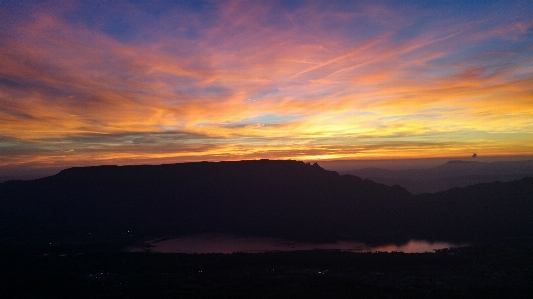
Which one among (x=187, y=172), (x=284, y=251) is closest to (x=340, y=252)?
(x=284, y=251)

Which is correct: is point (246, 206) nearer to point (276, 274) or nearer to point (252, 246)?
point (252, 246)

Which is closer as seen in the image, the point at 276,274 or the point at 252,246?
the point at 276,274

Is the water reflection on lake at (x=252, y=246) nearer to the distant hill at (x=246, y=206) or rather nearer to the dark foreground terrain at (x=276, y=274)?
the distant hill at (x=246, y=206)

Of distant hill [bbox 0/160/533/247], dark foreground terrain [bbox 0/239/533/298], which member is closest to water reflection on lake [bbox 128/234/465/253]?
distant hill [bbox 0/160/533/247]

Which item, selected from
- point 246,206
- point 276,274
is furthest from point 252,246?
point 246,206

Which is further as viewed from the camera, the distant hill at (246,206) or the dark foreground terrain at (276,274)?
the distant hill at (246,206)

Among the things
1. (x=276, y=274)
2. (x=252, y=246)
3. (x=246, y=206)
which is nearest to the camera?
(x=276, y=274)

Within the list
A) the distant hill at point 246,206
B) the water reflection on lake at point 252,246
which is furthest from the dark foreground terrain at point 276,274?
the distant hill at point 246,206

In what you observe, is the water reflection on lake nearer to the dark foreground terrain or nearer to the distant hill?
the distant hill
